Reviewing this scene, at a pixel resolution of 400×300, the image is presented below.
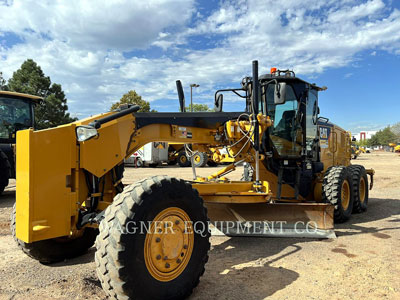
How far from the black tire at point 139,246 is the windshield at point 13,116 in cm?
789

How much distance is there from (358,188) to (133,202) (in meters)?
6.06

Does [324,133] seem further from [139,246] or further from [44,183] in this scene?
[44,183]

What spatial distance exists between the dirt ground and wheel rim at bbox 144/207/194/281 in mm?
453

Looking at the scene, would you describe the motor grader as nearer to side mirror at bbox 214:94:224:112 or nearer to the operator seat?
side mirror at bbox 214:94:224:112

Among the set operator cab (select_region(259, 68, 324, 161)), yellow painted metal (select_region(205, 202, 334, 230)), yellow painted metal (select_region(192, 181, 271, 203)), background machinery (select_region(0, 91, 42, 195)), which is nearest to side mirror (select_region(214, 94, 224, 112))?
operator cab (select_region(259, 68, 324, 161))

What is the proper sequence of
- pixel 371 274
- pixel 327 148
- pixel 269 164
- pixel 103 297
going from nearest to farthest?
pixel 103 297 < pixel 371 274 < pixel 269 164 < pixel 327 148

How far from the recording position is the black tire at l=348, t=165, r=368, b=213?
296 inches

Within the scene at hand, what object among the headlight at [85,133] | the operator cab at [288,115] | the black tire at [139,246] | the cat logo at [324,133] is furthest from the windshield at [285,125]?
the headlight at [85,133]

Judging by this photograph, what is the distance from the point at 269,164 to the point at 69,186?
4.29m

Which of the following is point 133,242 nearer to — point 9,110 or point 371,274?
point 371,274

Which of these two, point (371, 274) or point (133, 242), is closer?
point (133, 242)

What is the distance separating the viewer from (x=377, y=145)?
118 meters

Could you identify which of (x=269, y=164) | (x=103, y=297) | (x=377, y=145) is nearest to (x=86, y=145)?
(x=103, y=297)

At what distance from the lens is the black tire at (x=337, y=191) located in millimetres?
6574
